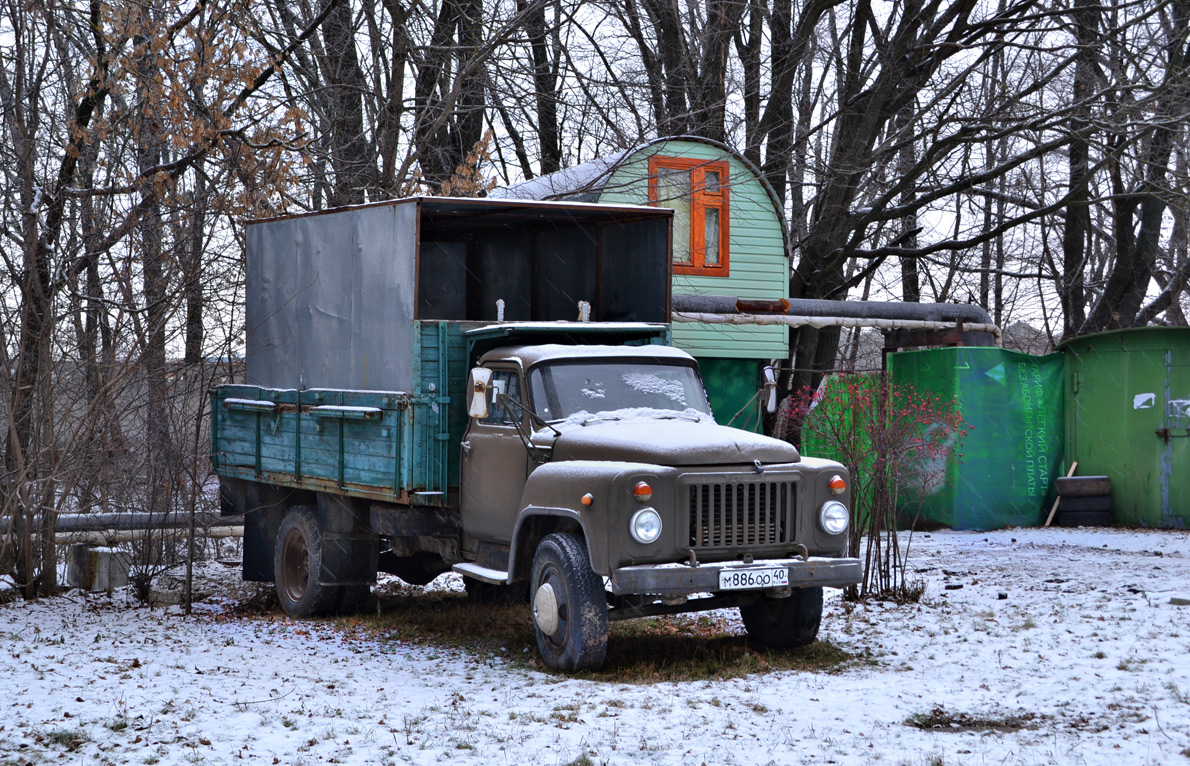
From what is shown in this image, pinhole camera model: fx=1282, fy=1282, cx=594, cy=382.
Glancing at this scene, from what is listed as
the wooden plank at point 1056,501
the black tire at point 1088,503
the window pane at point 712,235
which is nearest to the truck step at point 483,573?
the wooden plank at point 1056,501

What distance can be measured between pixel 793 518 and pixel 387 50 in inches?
555

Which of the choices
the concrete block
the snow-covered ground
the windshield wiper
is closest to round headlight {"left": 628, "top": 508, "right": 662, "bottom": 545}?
the snow-covered ground

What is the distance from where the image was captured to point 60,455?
36.1 feet

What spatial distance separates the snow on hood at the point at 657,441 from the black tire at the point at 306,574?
294cm

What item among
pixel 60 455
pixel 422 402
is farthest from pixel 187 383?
pixel 422 402

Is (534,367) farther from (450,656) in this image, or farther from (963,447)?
(963,447)

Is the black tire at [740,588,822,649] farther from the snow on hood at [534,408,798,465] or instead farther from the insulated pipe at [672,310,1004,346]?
the insulated pipe at [672,310,1004,346]

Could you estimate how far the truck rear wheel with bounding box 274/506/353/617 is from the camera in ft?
35.4

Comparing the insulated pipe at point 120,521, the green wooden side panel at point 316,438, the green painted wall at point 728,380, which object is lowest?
the insulated pipe at point 120,521

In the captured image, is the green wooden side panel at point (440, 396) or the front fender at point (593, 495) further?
the green wooden side panel at point (440, 396)

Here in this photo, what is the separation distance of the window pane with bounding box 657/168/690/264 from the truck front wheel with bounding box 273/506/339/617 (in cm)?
920

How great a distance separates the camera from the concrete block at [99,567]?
1202 cm

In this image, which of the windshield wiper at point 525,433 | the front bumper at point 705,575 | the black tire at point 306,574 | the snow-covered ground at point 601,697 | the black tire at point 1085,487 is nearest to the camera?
the snow-covered ground at point 601,697

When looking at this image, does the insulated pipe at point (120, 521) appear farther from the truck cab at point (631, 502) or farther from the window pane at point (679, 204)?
the window pane at point (679, 204)
